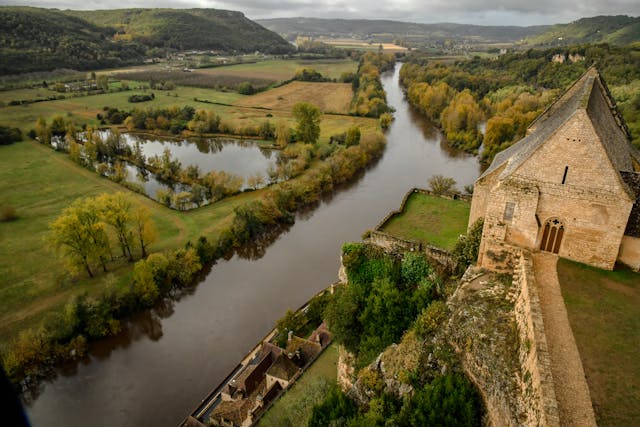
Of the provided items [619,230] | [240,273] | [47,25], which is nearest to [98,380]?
[240,273]

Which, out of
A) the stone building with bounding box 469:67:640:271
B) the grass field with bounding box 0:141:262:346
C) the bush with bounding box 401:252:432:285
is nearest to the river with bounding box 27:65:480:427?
the grass field with bounding box 0:141:262:346

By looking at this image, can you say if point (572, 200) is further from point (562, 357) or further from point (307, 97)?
point (307, 97)

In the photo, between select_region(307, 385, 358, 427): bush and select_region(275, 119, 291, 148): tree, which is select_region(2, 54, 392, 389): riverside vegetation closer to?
select_region(275, 119, 291, 148): tree

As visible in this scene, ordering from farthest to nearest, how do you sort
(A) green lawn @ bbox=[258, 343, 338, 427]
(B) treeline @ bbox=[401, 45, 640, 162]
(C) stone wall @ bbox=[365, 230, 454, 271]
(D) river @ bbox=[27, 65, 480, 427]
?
(B) treeline @ bbox=[401, 45, 640, 162]
(D) river @ bbox=[27, 65, 480, 427]
(C) stone wall @ bbox=[365, 230, 454, 271]
(A) green lawn @ bbox=[258, 343, 338, 427]

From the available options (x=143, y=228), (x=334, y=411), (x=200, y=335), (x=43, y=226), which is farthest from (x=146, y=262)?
(x=334, y=411)

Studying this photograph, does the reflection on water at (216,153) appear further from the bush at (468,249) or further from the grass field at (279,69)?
the grass field at (279,69)

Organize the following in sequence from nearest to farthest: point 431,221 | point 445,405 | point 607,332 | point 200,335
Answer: point 607,332, point 445,405, point 431,221, point 200,335
